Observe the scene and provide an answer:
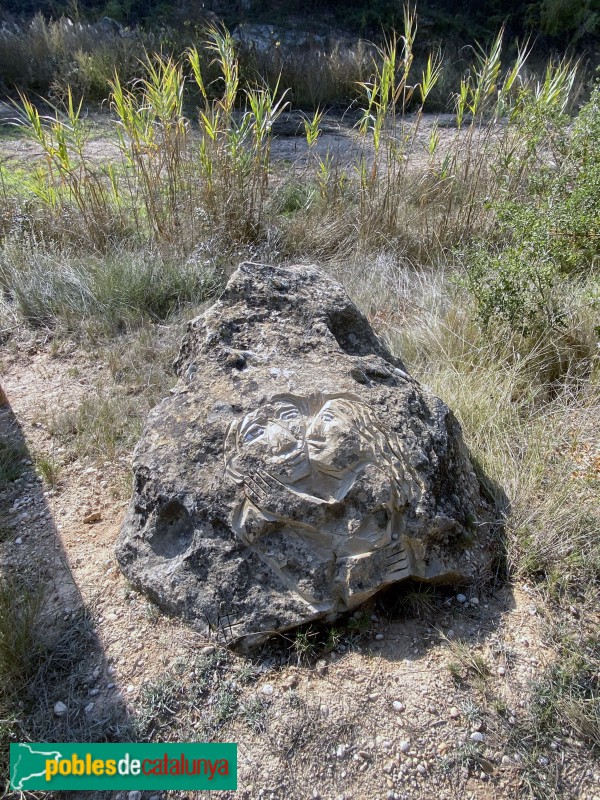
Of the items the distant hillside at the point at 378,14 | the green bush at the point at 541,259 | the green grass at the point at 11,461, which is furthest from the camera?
the distant hillside at the point at 378,14

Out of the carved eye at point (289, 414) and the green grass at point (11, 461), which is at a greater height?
the carved eye at point (289, 414)

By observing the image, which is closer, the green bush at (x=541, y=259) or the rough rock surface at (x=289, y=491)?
the rough rock surface at (x=289, y=491)

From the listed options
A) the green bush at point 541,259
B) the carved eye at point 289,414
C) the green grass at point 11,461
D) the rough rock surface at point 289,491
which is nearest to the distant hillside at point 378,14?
the green bush at point 541,259

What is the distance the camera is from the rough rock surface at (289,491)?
1711 mm

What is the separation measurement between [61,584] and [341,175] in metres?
3.56

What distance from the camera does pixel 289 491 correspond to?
1696 mm

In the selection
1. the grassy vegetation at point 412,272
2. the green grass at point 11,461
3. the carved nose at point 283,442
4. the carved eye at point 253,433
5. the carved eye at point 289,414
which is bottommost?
the green grass at point 11,461

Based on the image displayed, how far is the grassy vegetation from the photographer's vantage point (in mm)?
1973

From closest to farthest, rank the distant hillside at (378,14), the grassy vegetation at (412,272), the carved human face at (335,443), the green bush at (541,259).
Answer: the carved human face at (335,443) → the grassy vegetation at (412,272) → the green bush at (541,259) → the distant hillside at (378,14)

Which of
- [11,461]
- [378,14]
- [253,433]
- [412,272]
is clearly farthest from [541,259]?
[378,14]

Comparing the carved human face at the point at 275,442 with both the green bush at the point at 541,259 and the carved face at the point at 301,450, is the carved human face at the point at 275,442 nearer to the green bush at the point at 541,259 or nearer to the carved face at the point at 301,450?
the carved face at the point at 301,450

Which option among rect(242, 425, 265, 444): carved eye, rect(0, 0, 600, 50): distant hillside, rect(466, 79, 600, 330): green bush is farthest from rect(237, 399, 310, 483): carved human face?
rect(0, 0, 600, 50): distant hillside

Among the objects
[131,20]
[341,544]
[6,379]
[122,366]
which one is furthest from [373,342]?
[131,20]

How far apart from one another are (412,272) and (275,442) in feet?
9.21
